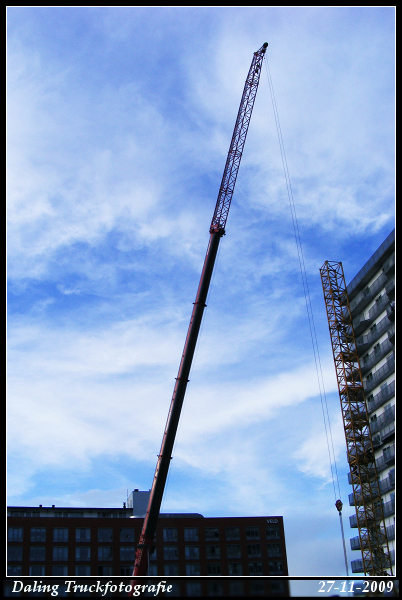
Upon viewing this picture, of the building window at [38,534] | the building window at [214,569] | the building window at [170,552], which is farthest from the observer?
the building window at [214,569]

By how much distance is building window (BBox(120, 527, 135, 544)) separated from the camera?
106419mm

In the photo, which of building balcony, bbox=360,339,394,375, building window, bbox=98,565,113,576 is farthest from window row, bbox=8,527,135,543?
building balcony, bbox=360,339,394,375

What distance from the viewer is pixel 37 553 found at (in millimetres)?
100000

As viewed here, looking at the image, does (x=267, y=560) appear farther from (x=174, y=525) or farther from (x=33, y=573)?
(x=33, y=573)

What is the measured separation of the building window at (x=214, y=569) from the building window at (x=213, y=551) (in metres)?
1.64

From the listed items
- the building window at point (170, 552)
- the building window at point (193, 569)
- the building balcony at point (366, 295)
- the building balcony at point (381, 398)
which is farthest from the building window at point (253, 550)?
the building balcony at point (366, 295)

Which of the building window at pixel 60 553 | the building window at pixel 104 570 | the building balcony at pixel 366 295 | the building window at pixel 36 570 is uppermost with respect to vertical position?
the building balcony at pixel 366 295

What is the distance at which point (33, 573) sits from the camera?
97.9 meters

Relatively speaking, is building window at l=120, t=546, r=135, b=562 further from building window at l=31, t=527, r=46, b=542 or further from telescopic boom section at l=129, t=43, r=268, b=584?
telescopic boom section at l=129, t=43, r=268, b=584

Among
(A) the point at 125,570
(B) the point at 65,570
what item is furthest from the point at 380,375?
(B) the point at 65,570

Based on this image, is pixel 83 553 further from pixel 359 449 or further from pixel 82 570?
pixel 359 449

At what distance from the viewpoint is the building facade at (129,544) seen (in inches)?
3952
